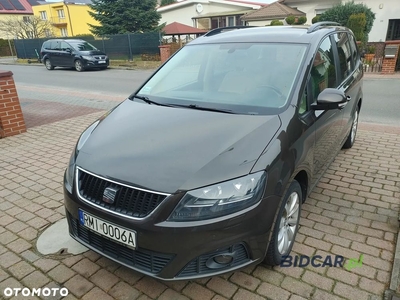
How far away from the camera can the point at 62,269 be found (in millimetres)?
2693

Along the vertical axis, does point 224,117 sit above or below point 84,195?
above

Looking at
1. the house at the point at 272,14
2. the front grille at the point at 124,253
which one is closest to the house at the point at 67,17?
the house at the point at 272,14

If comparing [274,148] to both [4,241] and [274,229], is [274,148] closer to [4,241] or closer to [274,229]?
[274,229]

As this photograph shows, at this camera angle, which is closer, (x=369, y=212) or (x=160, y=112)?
(x=160, y=112)

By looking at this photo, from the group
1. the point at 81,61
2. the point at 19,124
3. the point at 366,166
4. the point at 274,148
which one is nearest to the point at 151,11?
the point at 81,61

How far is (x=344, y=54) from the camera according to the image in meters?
4.20

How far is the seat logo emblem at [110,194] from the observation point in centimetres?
217

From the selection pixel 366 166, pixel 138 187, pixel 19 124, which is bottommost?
pixel 366 166

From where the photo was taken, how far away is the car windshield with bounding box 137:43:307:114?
112 inches

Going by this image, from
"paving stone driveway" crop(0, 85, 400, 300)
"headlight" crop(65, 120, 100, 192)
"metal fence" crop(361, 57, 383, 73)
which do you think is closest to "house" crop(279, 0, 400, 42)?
"metal fence" crop(361, 57, 383, 73)

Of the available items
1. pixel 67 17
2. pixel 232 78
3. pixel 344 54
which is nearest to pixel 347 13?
pixel 344 54

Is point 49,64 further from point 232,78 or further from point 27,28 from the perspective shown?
point 27,28

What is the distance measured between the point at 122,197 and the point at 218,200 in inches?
24.6

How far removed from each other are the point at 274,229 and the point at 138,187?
1000 millimetres
